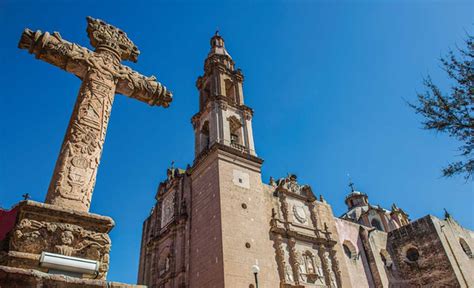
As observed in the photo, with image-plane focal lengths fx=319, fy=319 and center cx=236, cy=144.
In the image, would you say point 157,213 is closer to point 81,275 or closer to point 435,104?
point 435,104

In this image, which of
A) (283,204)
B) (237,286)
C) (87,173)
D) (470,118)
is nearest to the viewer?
(87,173)

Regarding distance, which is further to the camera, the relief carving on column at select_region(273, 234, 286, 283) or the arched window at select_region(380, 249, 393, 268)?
the arched window at select_region(380, 249, 393, 268)

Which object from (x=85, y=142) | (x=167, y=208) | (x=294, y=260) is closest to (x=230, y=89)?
(x=167, y=208)

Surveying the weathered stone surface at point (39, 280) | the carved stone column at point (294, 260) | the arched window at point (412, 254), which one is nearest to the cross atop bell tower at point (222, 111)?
the carved stone column at point (294, 260)

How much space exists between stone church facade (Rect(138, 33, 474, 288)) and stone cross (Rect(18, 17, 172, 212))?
11.2m

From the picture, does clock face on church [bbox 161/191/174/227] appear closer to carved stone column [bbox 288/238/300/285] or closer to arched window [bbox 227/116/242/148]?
arched window [bbox 227/116/242/148]

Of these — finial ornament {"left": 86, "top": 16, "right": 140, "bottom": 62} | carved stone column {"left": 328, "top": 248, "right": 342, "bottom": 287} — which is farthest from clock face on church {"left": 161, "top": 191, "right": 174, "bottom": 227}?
finial ornament {"left": 86, "top": 16, "right": 140, "bottom": 62}

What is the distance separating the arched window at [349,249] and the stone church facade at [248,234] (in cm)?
7

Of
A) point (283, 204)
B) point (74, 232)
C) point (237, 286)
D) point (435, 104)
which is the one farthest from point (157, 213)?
point (74, 232)

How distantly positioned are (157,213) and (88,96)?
64.0 ft

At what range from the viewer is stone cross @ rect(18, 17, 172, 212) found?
11.6 ft

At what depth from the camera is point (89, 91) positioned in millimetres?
4316

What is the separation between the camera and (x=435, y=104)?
7.84m

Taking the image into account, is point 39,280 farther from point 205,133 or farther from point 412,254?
point 412,254
